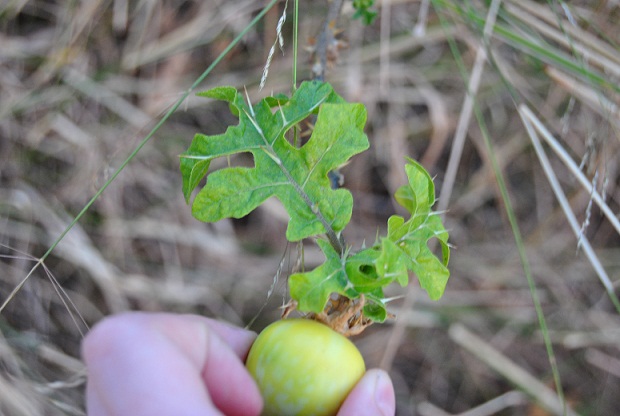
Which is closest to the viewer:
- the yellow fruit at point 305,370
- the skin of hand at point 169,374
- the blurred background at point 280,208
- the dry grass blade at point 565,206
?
the skin of hand at point 169,374

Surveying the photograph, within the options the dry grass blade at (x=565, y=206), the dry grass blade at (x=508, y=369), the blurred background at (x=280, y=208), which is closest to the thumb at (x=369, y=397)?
the dry grass blade at (x=565, y=206)

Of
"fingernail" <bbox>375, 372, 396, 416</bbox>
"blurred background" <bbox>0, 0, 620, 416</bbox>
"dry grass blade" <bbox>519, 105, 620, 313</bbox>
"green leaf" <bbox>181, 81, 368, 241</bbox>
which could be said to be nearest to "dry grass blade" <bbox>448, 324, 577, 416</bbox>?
"blurred background" <bbox>0, 0, 620, 416</bbox>

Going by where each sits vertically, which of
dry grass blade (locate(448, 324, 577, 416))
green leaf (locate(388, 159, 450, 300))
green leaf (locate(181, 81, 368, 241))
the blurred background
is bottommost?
dry grass blade (locate(448, 324, 577, 416))

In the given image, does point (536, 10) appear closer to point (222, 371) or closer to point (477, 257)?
point (477, 257)

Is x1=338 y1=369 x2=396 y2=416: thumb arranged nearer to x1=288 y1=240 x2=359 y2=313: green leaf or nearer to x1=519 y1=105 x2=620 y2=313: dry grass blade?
x1=288 y1=240 x2=359 y2=313: green leaf

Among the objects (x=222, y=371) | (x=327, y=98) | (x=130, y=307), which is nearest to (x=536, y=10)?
(x=327, y=98)

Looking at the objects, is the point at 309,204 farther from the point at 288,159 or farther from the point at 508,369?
the point at 508,369

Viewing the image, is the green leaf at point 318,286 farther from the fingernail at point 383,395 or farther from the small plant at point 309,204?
the fingernail at point 383,395
